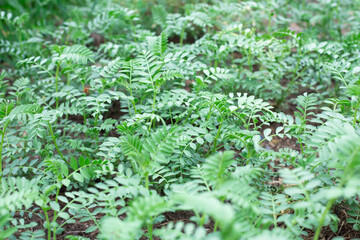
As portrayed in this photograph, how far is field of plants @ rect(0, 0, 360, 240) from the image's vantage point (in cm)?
132

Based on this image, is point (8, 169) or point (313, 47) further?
point (313, 47)

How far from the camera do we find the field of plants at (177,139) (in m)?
1.32

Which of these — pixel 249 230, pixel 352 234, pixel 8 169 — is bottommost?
pixel 352 234

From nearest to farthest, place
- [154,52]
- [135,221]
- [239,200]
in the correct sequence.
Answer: [135,221] → [239,200] → [154,52]

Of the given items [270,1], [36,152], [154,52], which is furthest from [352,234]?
[270,1]

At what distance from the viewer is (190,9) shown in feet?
10.2

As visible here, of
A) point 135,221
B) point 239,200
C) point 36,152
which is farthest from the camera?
point 36,152

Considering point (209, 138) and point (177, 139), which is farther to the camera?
point (209, 138)

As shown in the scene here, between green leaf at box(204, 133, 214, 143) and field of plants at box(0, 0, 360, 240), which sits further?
green leaf at box(204, 133, 214, 143)

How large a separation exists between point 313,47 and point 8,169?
6.90 feet

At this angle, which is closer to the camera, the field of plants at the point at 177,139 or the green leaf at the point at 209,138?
the field of plants at the point at 177,139

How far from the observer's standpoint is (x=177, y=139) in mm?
1729

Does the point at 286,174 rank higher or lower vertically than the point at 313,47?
lower

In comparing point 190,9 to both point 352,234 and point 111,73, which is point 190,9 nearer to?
point 111,73
